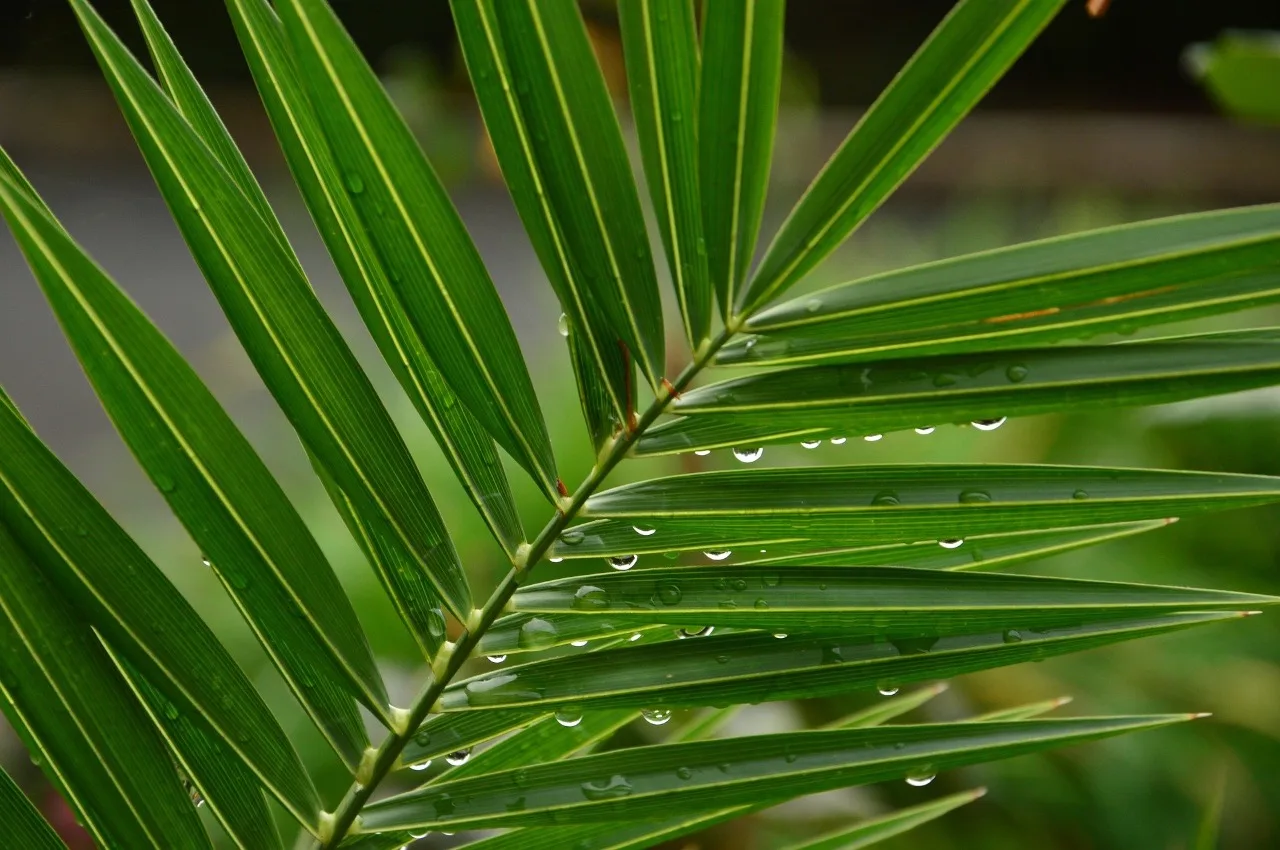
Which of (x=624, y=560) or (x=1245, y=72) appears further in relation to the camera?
(x=1245, y=72)

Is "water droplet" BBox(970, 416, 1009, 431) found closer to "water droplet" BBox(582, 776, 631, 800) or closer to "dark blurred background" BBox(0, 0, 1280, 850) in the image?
"water droplet" BBox(582, 776, 631, 800)

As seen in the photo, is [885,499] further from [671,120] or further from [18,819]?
[18,819]

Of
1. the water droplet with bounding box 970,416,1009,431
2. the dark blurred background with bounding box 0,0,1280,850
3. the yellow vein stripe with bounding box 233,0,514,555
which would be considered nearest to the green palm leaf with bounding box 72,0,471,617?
the yellow vein stripe with bounding box 233,0,514,555

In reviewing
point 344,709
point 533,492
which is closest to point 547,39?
point 344,709

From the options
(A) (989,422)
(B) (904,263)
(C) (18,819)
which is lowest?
(C) (18,819)

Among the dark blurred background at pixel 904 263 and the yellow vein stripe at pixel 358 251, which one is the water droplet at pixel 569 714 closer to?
the yellow vein stripe at pixel 358 251

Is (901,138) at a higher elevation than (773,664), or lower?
higher

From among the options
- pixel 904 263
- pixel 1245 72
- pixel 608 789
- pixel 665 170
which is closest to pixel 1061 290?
pixel 665 170

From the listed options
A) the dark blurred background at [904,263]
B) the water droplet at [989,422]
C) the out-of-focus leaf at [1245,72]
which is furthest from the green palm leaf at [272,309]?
the out-of-focus leaf at [1245,72]
